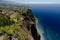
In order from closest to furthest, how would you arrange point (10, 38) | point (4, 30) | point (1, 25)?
point (10, 38), point (4, 30), point (1, 25)

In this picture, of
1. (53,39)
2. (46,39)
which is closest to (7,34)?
(46,39)

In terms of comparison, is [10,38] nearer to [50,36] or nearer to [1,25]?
[1,25]

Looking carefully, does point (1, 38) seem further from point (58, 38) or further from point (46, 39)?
point (58, 38)

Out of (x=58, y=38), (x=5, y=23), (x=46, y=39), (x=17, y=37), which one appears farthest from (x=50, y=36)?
(x=17, y=37)

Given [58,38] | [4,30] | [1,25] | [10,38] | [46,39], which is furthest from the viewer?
[58,38]

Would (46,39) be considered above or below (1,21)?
below

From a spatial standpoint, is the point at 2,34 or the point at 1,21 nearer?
the point at 2,34

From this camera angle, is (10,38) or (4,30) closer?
(10,38)

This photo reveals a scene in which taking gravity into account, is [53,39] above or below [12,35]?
below

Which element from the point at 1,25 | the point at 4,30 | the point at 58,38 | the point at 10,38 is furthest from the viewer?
the point at 58,38
